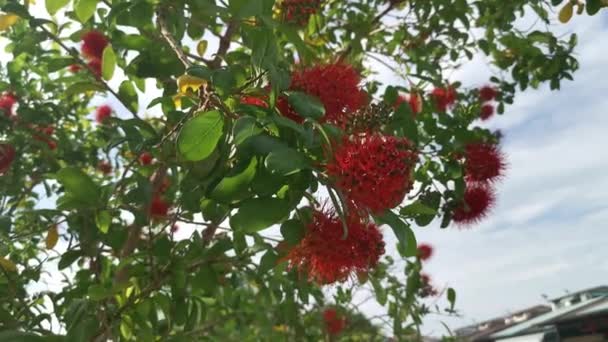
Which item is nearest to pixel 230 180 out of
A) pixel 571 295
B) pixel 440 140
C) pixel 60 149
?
pixel 440 140

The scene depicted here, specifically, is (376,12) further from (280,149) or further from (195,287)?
(280,149)

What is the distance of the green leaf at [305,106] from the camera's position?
0.82 metres

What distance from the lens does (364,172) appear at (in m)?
0.83

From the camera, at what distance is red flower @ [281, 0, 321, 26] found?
182 cm

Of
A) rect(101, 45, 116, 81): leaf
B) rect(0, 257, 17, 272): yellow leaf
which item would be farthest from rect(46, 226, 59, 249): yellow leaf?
rect(101, 45, 116, 81): leaf

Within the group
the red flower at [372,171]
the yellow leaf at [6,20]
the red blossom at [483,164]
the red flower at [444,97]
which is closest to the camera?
the red flower at [372,171]

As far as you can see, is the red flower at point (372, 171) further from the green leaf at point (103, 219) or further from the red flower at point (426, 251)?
the red flower at point (426, 251)

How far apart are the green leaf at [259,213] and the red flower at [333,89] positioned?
185mm

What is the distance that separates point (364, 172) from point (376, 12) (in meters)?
1.96

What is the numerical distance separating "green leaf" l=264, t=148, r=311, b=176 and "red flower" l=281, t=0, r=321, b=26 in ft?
3.73

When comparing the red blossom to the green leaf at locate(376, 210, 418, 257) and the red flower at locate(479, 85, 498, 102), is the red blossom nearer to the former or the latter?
the green leaf at locate(376, 210, 418, 257)

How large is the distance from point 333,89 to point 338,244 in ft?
0.88

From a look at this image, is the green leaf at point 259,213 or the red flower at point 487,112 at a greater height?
the red flower at point 487,112

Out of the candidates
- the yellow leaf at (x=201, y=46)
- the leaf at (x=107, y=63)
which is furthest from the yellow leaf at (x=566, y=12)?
the leaf at (x=107, y=63)
